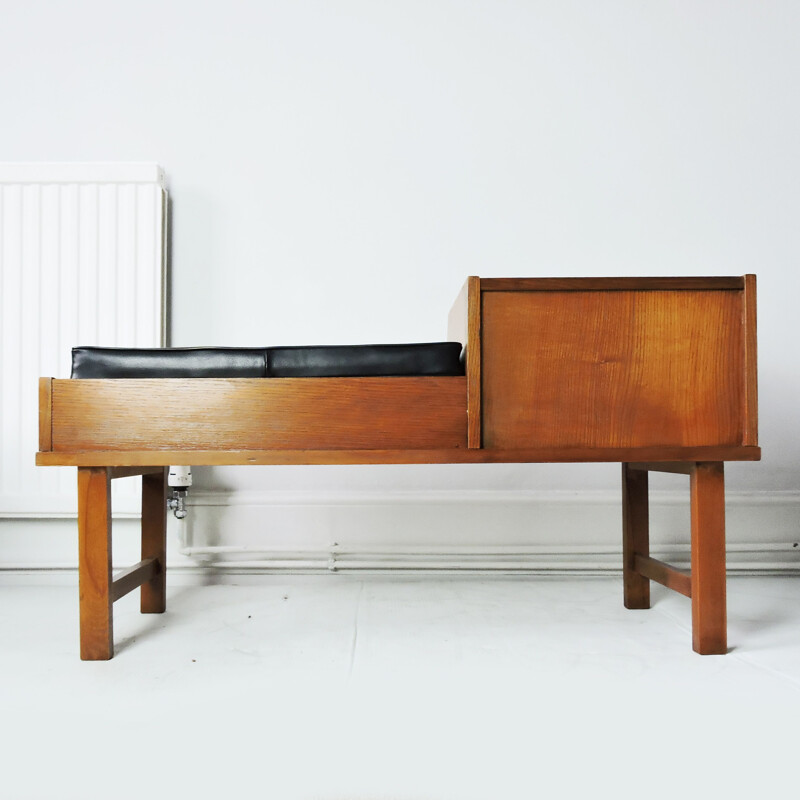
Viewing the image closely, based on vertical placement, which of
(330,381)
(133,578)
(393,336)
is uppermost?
(393,336)

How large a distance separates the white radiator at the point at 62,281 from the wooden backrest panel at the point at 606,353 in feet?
3.11

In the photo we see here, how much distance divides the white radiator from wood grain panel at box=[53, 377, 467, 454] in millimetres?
583

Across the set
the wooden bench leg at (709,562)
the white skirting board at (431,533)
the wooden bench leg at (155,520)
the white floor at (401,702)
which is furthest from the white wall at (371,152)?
the wooden bench leg at (709,562)

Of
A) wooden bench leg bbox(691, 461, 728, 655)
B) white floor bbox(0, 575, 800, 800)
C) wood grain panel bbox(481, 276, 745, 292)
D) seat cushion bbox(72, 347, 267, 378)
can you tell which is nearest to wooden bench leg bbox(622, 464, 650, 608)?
white floor bbox(0, 575, 800, 800)

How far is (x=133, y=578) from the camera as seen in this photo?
1.21 metres

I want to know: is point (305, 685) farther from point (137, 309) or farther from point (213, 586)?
point (137, 309)

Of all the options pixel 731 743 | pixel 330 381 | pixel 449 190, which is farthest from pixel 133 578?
pixel 449 190

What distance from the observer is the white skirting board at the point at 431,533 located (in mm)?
1641

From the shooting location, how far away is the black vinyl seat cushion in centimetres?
104

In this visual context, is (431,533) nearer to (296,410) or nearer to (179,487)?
(179,487)

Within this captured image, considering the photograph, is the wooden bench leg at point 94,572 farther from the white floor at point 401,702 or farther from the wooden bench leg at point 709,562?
the wooden bench leg at point 709,562

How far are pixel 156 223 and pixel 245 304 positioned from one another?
0.94ft

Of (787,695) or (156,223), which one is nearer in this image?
(787,695)

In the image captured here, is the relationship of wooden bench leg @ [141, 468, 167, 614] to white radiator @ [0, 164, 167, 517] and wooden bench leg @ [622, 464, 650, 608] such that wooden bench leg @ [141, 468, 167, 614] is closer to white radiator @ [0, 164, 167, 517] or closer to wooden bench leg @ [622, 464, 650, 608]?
white radiator @ [0, 164, 167, 517]
